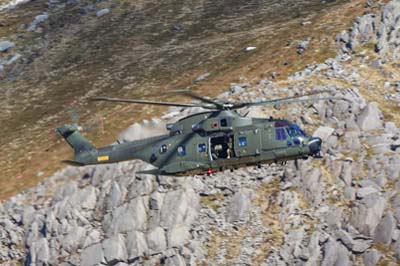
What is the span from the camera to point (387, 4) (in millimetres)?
72938

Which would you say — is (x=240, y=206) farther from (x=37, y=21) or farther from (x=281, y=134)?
(x=37, y=21)

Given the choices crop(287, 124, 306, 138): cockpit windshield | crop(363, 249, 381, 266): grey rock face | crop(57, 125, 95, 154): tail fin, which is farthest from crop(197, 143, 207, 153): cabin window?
crop(363, 249, 381, 266): grey rock face

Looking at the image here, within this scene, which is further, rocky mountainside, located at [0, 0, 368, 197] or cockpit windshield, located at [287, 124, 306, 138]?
rocky mountainside, located at [0, 0, 368, 197]

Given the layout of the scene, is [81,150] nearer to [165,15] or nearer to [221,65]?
[221,65]

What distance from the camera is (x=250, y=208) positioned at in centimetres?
5738

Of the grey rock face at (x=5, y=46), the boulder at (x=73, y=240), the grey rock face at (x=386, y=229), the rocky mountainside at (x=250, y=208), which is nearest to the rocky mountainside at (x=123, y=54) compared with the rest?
the grey rock face at (x=5, y=46)

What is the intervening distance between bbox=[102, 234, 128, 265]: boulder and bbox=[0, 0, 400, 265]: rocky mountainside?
0.07 m

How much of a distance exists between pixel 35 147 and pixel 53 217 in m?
12.0

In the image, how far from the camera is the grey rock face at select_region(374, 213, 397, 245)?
54.6 m

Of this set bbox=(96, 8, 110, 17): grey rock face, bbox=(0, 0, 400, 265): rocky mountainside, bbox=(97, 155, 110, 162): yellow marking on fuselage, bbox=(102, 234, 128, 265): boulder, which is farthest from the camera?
bbox=(96, 8, 110, 17): grey rock face

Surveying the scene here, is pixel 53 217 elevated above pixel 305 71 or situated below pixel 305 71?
below

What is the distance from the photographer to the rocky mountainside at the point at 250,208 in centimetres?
5509

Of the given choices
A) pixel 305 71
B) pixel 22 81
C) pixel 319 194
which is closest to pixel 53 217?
pixel 319 194

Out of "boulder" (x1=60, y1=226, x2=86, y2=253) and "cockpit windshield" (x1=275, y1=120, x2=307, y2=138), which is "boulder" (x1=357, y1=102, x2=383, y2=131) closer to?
"cockpit windshield" (x1=275, y1=120, x2=307, y2=138)
